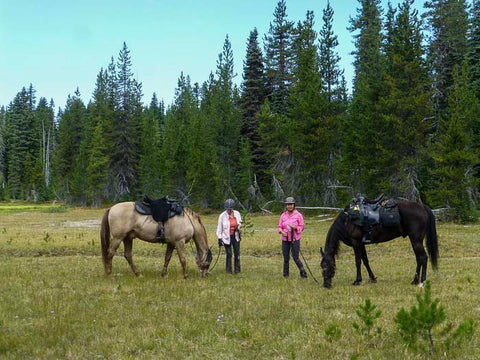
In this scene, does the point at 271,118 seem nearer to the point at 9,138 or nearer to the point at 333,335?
the point at 333,335

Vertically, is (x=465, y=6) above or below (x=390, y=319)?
above

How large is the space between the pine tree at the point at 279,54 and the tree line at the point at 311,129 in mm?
135

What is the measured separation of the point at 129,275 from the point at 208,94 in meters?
54.2

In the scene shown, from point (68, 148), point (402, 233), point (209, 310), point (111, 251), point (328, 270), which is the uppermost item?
point (68, 148)

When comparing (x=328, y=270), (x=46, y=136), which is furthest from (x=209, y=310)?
(x=46, y=136)

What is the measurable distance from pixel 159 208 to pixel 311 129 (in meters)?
28.3

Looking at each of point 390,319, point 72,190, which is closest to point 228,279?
point 390,319

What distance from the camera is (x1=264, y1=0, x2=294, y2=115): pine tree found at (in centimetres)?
4906

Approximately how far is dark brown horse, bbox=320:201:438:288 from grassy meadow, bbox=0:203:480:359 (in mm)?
596

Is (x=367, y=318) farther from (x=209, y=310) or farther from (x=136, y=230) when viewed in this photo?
(x=136, y=230)

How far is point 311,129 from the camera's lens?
37.2 meters

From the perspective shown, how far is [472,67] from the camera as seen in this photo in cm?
3506

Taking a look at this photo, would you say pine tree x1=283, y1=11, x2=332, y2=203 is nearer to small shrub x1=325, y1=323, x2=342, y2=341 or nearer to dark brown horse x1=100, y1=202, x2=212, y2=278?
dark brown horse x1=100, y1=202, x2=212, y2=278

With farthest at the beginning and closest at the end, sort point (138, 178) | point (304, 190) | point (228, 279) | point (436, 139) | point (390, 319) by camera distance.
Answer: point (138, 178), point (304, 190), point (436, 139), point (228, 279), point (390, 319)
